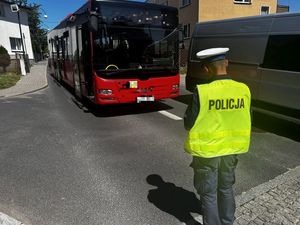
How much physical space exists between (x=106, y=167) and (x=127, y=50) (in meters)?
4.07

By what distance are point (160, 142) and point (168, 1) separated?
97.6 feet

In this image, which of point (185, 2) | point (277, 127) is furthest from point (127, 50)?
point (185, 2)

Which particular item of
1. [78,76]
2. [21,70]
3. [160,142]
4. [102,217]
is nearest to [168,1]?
[21,70]

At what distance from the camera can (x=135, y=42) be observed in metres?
7.90

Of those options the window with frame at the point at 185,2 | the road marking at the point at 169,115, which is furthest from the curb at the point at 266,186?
the window with frame at the point at 185,2

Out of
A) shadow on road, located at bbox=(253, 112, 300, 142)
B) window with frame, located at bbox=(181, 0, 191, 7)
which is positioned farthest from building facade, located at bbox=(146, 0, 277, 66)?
shadow on road, located at bbox=(253, 112, 300, 142)

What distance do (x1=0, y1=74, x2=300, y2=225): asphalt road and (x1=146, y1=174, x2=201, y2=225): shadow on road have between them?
0.5 inches

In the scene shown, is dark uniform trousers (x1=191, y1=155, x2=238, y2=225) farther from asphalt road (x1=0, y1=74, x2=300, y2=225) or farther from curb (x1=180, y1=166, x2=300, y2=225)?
asphalt road (x1=0, y1=74, x2=300, y2=225)

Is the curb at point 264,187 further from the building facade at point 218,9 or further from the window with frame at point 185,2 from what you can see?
the window with frame at point 185,2

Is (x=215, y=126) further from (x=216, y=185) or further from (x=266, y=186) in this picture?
(x=266, y=186)

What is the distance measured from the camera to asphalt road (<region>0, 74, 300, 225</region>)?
3.48 metres

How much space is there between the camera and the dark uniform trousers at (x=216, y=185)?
8.60 ft

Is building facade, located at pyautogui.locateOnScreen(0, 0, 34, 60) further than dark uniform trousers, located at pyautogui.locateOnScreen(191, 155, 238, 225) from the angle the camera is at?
Yes

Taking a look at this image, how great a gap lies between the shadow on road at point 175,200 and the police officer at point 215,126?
2.31 ft
